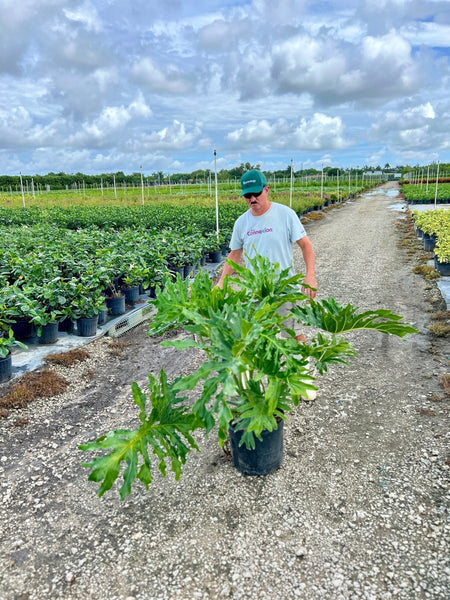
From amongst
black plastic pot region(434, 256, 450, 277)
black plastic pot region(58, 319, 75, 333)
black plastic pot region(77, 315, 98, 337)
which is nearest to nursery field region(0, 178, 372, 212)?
black plastic pot region(434, 256, 450, 277)

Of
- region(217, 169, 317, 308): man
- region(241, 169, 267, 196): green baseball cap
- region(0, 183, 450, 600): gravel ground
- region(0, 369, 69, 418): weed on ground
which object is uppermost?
region(241, 169, 267, 196): green baseball cap

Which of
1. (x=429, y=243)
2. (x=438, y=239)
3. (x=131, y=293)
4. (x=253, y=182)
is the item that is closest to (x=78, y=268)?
(x=131, y=293)

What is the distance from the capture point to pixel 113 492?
2.83 m

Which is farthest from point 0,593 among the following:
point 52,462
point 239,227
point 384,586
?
point 239,227

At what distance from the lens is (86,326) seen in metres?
5.47

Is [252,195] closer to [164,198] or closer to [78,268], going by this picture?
[78,268]

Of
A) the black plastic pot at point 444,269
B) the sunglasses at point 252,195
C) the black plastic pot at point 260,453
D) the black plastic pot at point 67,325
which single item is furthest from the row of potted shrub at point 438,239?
the black plastic pot at point 260,453

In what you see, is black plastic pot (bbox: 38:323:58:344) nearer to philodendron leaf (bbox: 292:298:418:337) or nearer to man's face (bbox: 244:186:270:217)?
man's face (bbox: 244:186:270:217)

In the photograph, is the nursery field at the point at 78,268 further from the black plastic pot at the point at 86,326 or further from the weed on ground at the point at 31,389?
the weed on ground at the point at 31,389

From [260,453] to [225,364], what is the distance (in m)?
1.06

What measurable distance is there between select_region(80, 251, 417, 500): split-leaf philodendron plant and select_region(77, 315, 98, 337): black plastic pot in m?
3.08

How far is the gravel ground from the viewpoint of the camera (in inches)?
86.5

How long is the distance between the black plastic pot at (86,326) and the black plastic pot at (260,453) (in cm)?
306

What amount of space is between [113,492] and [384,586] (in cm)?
157
